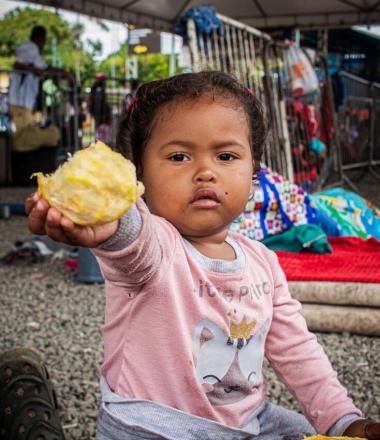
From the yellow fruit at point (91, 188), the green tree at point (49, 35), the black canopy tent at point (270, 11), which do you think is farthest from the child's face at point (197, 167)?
the green tree at point (49, 35)

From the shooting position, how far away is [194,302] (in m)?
1.35

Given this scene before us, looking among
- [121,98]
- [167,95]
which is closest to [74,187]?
[167,95]

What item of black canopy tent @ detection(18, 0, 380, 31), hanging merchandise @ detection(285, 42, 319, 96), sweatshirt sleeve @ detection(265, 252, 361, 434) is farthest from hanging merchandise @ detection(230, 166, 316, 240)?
black canopy tent @ detection(18, 0, 380, 31)

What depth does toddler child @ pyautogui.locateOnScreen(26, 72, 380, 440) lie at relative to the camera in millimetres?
1339

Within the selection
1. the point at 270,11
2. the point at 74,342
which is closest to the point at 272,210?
the point at 74,342

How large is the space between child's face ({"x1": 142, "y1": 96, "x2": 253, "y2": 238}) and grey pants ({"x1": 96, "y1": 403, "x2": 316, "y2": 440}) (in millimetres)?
405

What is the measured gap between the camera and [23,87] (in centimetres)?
933

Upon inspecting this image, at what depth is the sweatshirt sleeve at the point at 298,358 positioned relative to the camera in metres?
1.55

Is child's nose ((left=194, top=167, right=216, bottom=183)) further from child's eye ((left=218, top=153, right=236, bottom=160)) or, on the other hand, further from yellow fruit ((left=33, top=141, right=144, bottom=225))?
yellow fruit ((left=33, top=141, right=144, bottom=225))

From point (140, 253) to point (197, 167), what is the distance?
302 millimetres

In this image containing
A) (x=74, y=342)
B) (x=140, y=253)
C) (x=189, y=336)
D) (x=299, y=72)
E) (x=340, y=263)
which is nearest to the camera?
(x=140, y=253)

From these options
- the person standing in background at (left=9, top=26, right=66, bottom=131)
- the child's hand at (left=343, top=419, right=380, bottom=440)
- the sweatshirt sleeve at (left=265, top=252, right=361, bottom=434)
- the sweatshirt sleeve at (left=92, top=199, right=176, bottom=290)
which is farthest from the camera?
the person standing in background at (left=9, top=26, right=66, bottom=131)

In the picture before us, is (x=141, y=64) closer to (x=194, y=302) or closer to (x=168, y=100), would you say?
(x=168, y=100)

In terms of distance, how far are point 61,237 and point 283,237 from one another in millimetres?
3234
